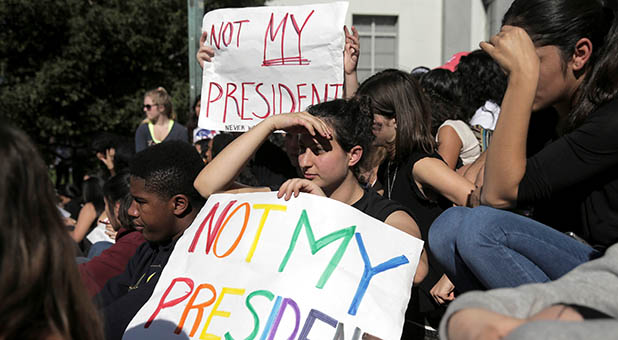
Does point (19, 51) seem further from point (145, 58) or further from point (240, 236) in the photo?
point (240, 236)

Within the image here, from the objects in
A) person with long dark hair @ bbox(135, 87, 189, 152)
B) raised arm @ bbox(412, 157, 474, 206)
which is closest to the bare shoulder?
raised arm @ bbox(412, 157, 474, 206)

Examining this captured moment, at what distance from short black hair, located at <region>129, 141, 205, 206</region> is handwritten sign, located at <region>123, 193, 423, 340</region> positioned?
2.07 ft

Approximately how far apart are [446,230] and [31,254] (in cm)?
157

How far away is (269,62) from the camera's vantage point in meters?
4.11

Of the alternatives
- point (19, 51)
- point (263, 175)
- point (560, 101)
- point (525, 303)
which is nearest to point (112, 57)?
point (19, 51)

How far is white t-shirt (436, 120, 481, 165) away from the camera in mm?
4070

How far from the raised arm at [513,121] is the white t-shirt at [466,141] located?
5.32 ft

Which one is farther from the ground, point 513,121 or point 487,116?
point 513,121

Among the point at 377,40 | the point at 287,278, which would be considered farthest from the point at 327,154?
the point at 377,40

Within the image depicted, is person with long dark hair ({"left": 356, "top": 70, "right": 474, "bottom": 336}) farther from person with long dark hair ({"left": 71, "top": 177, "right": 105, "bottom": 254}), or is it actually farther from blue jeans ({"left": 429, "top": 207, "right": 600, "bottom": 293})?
person with long dark hair ({"left": 71, "top": 177, "right": 105, "bottom": 254})

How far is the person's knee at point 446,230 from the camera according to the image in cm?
252

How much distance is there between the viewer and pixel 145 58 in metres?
14.8

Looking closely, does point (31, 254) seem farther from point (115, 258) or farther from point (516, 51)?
point (115, 258)

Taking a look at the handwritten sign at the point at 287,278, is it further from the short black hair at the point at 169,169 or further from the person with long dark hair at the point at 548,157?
the short black hair at the point at 169,169
